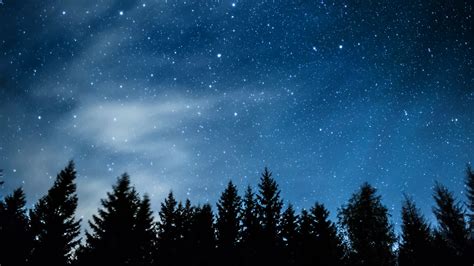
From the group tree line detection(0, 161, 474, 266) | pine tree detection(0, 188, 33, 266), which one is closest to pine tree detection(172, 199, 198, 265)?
tree line detection(0, 161, 474, 266)

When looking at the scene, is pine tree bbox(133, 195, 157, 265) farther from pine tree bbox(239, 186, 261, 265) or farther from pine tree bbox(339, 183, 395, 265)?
pine tree bbox(339, 183, 395, 265)

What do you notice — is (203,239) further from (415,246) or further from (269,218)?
(415,246)

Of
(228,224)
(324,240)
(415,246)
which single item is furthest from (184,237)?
(415,246)

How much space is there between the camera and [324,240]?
20.8 meters

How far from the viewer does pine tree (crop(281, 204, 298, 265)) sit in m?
20.9

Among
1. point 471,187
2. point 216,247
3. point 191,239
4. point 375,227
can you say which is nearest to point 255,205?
point 216,247

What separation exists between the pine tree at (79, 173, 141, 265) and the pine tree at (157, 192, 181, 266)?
205 inches

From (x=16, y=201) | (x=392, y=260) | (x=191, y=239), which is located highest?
(x=16, y=201)

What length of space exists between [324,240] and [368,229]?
8368mm

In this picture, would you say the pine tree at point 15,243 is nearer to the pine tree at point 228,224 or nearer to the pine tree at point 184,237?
the pine tree at point 184,237

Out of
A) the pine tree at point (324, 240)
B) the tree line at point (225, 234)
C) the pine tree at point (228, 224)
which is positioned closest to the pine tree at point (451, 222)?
the tree line at point (225, 234)

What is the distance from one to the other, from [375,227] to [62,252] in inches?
979

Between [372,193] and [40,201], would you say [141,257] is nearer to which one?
[40,201]

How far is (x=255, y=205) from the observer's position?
907 inches
